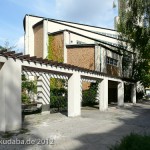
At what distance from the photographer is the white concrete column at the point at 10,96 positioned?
1248 centimetres

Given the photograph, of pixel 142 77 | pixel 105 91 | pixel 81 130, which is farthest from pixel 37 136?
pixel 142 77

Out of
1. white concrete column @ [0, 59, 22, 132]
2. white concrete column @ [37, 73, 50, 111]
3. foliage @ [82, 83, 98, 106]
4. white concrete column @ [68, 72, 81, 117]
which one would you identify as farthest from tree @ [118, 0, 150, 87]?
white concrete column @ [0, 59, 22, 132]

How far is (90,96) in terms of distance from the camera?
28.7 meters

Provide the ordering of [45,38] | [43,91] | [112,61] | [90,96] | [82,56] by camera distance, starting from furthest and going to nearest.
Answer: [112,61] < [45,38] < [82,56] < [90,96] < [43,91]

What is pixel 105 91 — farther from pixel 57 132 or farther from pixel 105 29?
pixel 105 29

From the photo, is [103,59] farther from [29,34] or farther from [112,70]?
[29,34]

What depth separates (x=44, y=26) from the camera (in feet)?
110

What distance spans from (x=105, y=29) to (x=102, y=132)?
4264 cm

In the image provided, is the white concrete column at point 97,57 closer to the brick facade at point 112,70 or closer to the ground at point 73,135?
the brick facade at point 112,70

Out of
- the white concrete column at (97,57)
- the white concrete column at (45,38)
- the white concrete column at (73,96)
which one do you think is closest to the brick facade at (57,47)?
the white concrete column at (45,38)

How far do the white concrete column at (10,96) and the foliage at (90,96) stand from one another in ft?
49.8

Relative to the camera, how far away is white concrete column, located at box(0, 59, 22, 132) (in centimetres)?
1248

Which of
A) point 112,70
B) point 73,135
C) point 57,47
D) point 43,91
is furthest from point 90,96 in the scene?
point 73,135

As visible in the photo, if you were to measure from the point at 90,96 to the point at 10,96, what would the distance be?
16468 mm
